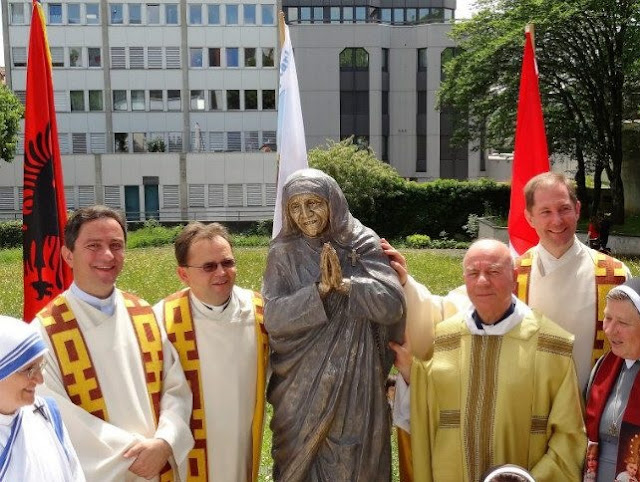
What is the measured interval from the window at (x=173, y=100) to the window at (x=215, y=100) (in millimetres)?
1670

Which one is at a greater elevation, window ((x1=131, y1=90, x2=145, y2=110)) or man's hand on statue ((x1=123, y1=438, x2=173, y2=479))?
window ((x1=131, y1=90, x2=145, y2=110))

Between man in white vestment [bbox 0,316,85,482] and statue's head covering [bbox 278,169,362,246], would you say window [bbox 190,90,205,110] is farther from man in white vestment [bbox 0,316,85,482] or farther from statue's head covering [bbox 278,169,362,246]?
man in white vestment [bbox 0,316,85,482]

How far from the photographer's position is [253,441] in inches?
165

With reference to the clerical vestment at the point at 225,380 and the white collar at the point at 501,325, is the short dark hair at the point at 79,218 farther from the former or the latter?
the white collar at the point at 501,325

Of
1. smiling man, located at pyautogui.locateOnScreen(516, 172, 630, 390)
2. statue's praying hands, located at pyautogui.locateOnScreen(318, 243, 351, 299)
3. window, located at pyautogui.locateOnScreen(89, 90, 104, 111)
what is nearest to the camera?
statue's praying hands, located at pyautogui.locateOnScreen(318, 243, 351, 299)

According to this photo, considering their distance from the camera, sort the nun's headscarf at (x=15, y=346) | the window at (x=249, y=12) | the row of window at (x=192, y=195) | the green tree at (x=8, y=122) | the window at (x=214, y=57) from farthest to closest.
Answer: the window at (x=214, y=57) < the window at (x=249, y=12) < the row of window at (x=192, y=195) < the green tree at (x=8, y=122) < the nun's headscarf at (x=15, y=346)

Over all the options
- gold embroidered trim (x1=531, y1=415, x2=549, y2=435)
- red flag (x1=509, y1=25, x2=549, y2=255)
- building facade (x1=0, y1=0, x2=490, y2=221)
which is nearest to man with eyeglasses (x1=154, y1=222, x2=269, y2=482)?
gold embroidered trim (x1=531, y1=415, x2=549, y2=435)

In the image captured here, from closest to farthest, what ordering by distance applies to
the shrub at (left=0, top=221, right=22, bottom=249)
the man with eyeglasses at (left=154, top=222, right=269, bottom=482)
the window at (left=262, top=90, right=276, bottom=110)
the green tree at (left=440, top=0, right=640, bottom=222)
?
the man with eyeglasses at (left=154, top=222, right=269, bottom=482), the green tree at (left=440, top=0, right=640, bottom=222), the shrub at (left=0, top=221, right=22, bottom=249), the window at (left=262, top=90, right=276, bottom=110)

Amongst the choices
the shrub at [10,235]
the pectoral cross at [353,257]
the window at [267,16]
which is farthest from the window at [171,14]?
the pectoral cross at [353,257]

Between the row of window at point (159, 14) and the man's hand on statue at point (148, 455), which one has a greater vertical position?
the row of window at point (159, 14)

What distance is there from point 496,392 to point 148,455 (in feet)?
5.65

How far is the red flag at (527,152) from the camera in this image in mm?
5957

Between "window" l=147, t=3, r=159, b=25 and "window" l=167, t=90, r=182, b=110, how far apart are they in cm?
371

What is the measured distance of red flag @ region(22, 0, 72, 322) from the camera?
5227 mm
